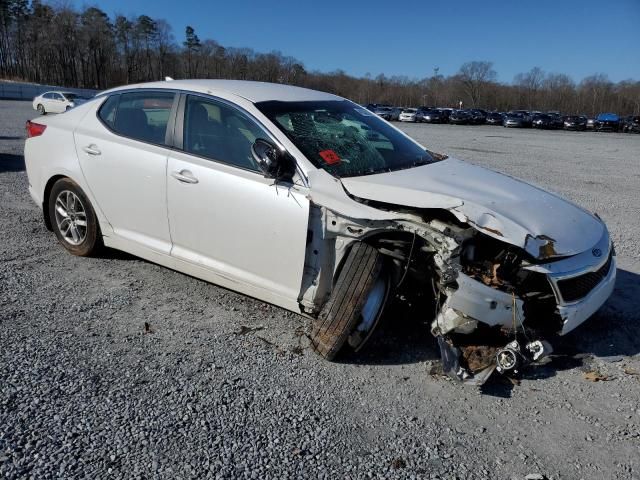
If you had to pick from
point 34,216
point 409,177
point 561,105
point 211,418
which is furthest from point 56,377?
point 561,105

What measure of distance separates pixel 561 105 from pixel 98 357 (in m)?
102

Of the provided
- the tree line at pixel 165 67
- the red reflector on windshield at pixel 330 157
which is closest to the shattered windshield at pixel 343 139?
the red reflector on windshield at pixel 330 157

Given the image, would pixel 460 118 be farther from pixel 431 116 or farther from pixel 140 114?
pixel 140 114

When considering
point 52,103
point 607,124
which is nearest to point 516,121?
point 607,124

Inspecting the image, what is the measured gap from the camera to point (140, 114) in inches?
171

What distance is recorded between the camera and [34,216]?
6.21 meters

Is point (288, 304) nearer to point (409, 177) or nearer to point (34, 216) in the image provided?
point (409, 177)

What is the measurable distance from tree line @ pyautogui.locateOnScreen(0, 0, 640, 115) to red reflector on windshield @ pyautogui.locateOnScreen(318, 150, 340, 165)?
8003cm

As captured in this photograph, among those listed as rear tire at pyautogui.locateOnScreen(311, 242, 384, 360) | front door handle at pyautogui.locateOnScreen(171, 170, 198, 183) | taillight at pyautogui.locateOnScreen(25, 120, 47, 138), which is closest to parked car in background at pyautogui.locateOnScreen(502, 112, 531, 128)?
taillight at pyautogui.locateOnScreen(25, 120, 47, 138)

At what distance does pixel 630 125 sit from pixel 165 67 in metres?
81.6

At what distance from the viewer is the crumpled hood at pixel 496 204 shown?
2.97m

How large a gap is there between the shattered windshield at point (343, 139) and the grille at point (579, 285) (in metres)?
1.40

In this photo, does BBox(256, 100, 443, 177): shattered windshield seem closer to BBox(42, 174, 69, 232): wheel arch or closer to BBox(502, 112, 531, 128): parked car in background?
BBox(42, 174, 69, 232): wheel arch

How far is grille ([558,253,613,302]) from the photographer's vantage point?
10.1 feet
